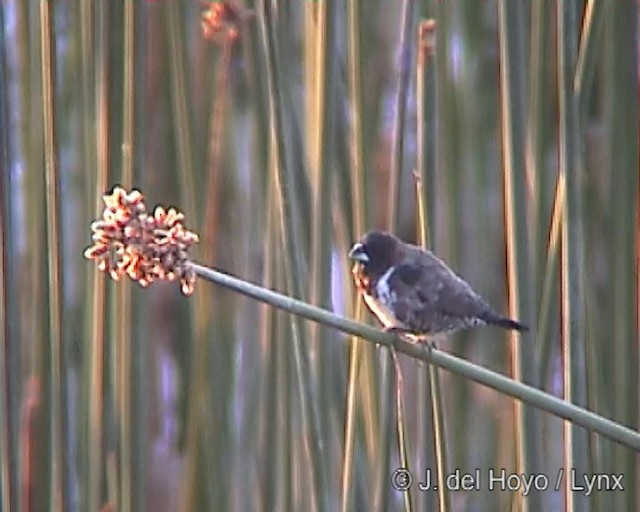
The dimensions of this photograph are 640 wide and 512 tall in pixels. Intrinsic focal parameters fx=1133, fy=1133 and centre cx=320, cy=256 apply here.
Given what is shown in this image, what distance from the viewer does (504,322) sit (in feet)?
2.61

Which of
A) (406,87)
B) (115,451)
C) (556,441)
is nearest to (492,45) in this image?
(406,87)

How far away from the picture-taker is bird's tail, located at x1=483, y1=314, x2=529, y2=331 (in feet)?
2.42

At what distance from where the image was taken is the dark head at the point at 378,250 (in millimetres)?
883

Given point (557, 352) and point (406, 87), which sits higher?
point (406, 87)

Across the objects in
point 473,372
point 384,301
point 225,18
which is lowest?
point 473,372

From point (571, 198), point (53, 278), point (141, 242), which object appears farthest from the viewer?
point (53, 278)

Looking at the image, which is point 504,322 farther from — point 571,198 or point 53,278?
point 53,278

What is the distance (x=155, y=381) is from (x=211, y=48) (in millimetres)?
302

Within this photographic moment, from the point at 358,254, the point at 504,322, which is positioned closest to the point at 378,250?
the point at 358,254

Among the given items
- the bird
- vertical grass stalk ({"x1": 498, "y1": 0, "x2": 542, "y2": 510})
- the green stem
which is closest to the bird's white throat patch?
the bird

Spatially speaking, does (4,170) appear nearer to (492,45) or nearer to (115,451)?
(115,451)

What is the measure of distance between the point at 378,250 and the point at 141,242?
330mm

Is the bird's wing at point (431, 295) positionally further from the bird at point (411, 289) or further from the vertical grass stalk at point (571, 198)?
the vertical grass stalk at point (571, 198)

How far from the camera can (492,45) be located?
959mm
